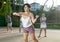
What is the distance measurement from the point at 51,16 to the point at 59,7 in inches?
53.1

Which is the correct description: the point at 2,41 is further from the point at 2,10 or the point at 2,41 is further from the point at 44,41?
the point at 2,10

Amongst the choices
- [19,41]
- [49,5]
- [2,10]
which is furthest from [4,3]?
[19,41]

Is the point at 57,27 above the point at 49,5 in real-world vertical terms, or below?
below

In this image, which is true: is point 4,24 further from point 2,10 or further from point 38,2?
point 2,10

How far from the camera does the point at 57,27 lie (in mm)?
23562

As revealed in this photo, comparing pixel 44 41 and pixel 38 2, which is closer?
pixel 44 41

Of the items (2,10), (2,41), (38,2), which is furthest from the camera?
(38,2)

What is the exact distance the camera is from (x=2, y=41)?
11.3 meters

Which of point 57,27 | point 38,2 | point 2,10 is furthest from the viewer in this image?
point 38,2

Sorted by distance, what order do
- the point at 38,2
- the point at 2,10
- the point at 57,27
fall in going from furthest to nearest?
1. the point at 38,2
2. the point at 57,27
3. the point at 2,10

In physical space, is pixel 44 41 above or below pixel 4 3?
below

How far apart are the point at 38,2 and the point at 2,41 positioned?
14.6 meters

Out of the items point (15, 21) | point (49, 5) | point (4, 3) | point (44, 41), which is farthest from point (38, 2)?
point (44, 41)

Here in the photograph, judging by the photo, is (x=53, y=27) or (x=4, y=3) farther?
(x=53, y=27)
